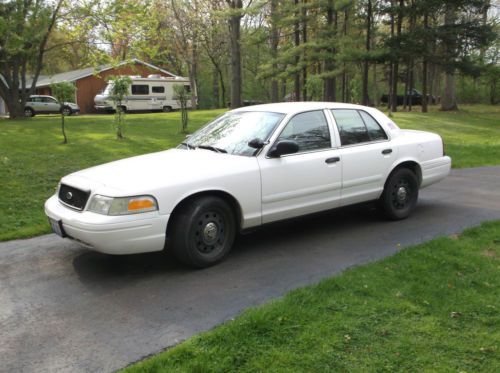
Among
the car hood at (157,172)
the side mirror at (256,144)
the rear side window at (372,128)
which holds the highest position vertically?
the rear side window at (372,128)

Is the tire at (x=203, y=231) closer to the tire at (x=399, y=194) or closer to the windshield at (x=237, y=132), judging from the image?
the windshield at (x=237, y=132)

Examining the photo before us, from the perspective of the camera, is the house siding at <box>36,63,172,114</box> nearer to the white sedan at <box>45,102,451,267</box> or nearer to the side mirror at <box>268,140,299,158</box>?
the white sedan at <box>45,102,451,267</box>

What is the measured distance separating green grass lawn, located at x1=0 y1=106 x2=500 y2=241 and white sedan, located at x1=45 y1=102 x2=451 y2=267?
7.25 feet

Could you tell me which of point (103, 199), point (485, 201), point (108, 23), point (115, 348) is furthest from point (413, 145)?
point (108, 23)

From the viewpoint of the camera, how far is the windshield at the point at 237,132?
17.7ft

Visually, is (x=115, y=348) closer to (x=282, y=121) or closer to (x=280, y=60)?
(x=282, y=121)

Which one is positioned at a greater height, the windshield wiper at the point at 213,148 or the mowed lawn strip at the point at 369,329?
the windshield wiper at the point at 213,148

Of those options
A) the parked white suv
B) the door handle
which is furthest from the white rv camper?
the door handle

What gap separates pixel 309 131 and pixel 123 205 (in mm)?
2366

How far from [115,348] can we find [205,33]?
41962 mm

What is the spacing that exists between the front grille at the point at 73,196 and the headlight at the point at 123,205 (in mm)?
220

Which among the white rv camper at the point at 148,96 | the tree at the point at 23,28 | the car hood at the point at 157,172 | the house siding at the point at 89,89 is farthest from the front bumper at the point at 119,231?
the house siding at the point at 89,89

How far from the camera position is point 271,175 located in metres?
5.16

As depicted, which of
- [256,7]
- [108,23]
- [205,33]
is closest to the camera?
[108,23]
